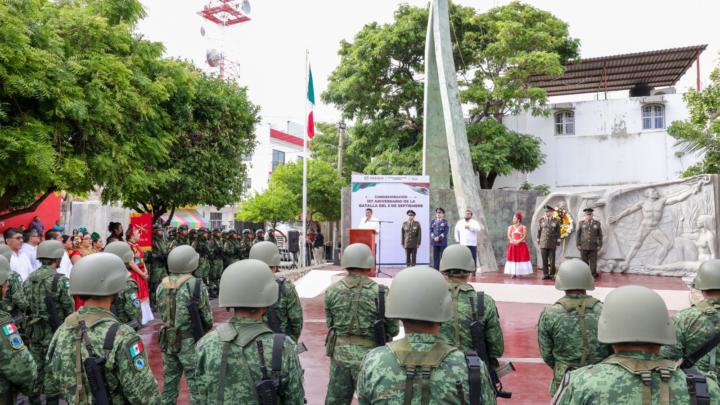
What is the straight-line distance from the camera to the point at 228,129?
14.9 meters

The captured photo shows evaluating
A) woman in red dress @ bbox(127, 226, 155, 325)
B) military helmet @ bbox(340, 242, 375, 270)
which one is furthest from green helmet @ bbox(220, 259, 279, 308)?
woman in red dress @ bbox(127, 226, 155, 325)

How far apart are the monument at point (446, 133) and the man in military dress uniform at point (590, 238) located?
3.12 meters

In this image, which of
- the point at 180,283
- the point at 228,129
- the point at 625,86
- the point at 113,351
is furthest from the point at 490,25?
the point at 113,351

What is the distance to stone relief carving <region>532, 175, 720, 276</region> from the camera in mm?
12477

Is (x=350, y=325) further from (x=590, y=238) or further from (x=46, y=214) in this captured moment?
(x=46, y=214)

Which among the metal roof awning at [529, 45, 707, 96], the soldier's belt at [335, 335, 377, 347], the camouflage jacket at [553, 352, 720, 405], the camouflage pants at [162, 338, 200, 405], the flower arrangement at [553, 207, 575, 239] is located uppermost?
the metal roof awning at [529, 45, 707, 96]

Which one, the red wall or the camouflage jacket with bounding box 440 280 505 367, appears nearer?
the camouflage jacket with bounding box 440 280 505 367

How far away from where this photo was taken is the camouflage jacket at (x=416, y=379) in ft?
7.29

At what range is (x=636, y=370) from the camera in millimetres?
2221

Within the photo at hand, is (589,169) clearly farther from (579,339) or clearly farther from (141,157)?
(579,339)

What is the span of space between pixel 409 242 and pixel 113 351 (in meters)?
10.5

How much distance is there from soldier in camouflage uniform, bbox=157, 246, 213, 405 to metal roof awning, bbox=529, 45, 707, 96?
22.4 metres

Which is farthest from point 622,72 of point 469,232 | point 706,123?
point 469,232

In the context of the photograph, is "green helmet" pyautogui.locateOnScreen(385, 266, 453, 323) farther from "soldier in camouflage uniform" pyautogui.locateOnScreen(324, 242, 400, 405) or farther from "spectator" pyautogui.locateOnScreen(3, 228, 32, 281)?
"spectator" pyautogui.locateOnScreen(3, 228, 32, 281)
